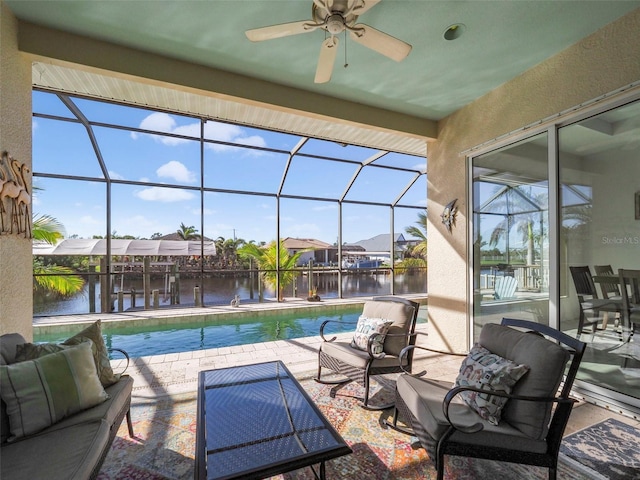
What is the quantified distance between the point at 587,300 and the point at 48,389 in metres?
4.13

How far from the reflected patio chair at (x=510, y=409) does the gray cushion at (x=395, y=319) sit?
0.99 metres

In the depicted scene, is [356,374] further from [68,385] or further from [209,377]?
[68,385]

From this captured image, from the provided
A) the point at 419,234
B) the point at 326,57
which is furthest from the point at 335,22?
the point at 419,234

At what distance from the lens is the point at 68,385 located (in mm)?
1697

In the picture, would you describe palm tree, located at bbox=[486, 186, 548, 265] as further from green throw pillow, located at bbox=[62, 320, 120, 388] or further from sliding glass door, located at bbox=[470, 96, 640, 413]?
green throw pillow, located at bbox=[62, 320, 120, 388]

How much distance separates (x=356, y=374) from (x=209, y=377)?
130 centimetres

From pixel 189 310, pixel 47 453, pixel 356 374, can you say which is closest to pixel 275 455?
pixel 47 453

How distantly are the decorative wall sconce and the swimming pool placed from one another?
281 centimetres

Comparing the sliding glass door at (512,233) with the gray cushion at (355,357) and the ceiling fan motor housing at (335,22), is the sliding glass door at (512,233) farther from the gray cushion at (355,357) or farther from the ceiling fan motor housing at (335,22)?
the ceiling fan motor housing at (335,22)

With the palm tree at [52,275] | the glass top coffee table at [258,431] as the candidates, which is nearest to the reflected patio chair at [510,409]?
the glass top coffee table at [258,431]

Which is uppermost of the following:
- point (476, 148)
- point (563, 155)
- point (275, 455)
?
point (476, 148)

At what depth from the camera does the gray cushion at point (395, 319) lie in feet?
9.83

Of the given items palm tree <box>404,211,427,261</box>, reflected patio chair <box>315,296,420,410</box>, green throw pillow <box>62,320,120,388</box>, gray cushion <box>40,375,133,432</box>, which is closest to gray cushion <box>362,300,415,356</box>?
reflected patio chair <box>315,296,420,410</box>

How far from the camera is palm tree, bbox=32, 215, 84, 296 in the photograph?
555 centimetres
